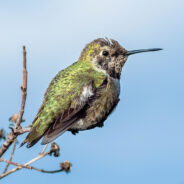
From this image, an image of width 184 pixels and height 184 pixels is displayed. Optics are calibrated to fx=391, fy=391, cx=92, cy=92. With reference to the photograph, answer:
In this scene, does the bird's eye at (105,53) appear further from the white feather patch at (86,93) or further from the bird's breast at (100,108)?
the white feather patch at (86,93)

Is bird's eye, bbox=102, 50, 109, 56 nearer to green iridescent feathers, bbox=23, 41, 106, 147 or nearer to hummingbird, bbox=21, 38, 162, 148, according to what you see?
hummingbird, bbox=21, 38, 162, 148

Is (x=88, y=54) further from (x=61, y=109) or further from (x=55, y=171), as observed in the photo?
(x=55, y=171)

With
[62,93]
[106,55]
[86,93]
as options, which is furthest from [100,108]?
[106,55]

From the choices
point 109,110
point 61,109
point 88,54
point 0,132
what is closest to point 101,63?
point 88,54

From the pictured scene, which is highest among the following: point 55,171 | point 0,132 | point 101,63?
point 101,63

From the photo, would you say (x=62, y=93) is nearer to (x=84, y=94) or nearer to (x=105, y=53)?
(x=84, y=94)

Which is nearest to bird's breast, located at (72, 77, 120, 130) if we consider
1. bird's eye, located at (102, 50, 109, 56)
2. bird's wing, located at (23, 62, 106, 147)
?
bird's wing, located at (23, 62, 106, 147)

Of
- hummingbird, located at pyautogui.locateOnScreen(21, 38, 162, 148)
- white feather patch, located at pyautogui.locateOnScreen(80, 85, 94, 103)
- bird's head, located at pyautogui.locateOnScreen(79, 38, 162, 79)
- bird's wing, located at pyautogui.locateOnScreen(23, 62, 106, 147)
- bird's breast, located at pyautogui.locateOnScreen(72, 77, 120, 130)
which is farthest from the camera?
bird's head, located at pyautogui.locateOnScreen(79, 38, 162, 79)

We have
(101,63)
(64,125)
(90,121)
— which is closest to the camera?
(64,125)
